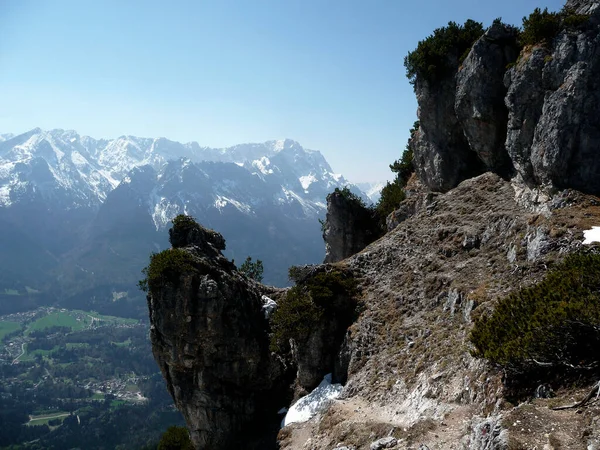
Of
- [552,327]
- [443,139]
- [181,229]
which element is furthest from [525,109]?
[181,229]

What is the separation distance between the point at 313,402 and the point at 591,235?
28.3 meters

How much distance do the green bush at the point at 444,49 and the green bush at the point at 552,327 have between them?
44378 mm

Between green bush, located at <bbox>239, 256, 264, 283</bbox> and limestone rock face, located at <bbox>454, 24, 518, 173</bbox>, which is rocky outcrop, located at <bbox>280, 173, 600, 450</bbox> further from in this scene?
green bush, located at <bbox>239, 256, 264, 283</bbox>

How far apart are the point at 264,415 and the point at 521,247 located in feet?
108

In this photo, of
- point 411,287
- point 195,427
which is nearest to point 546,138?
point 411,287

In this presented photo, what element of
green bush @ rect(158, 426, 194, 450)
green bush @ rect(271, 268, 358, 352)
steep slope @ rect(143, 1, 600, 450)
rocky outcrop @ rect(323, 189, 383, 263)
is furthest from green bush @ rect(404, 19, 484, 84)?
green bush @ rect(158, 426, 194, 450)

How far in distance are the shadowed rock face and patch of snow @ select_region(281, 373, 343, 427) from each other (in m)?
4.48

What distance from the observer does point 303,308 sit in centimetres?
4631

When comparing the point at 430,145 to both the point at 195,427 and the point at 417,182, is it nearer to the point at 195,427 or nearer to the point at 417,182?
the point at 417,182

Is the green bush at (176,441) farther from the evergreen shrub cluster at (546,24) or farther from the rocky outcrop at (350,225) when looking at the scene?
the evergreen shrub cluster at (546,24)

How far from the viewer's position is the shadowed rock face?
48.0 metres

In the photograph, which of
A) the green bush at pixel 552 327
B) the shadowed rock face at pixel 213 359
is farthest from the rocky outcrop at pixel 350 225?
the green bush at pixel 552 327

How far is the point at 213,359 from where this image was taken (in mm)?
49062

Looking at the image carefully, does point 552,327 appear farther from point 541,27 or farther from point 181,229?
point 181,229
